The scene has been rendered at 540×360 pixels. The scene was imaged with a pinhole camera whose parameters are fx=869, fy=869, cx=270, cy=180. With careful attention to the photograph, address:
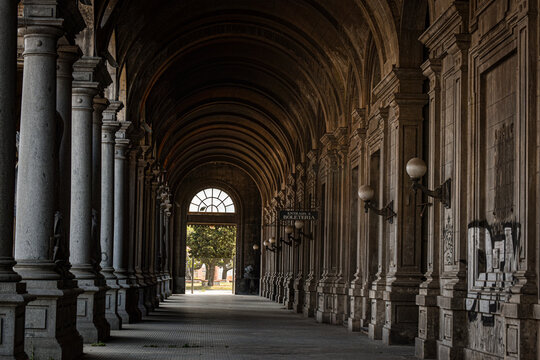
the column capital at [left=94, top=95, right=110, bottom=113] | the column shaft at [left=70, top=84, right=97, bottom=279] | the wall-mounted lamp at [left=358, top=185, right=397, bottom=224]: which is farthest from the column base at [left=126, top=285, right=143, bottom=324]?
the wall-mounted lamp at [left=358, top=185, right=397, bottom=224]

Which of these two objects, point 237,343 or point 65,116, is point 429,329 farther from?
point 65,116

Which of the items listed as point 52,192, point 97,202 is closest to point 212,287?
point 97,202

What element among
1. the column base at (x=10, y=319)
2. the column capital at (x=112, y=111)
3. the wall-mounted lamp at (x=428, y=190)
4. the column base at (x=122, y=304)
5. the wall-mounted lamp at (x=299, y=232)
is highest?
the column capital at (x=112, y=111)

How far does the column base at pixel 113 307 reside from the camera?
890 inches

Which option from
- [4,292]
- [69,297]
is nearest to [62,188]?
[69,297]

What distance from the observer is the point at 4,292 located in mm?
10727

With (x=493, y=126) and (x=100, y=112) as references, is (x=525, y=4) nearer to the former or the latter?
(x=493, y=126)

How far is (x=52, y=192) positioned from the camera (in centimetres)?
1343

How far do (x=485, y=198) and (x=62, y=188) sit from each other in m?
7.13

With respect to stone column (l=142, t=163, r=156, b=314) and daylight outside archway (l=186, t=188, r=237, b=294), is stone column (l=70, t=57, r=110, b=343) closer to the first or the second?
stone column (l=142, t=163, r=156, b=314)

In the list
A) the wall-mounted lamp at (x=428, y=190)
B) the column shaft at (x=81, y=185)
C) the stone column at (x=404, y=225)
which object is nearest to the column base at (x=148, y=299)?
the column shaft at (x=81, y=185)

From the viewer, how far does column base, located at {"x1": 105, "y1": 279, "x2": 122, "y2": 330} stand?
890 inches

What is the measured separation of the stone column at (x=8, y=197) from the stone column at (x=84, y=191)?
677 cm

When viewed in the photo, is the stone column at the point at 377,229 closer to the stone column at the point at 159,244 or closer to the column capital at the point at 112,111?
the column capital at the point at 112,111
